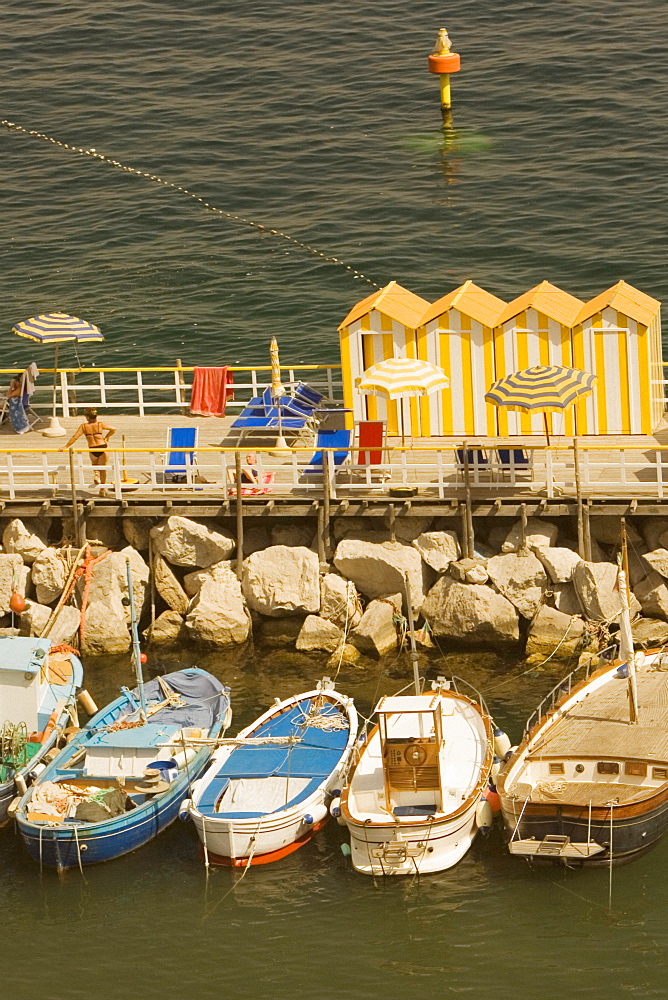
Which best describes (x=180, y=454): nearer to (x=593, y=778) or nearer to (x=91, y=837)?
(x=91, y=837)

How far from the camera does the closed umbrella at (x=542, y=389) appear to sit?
2869 cm

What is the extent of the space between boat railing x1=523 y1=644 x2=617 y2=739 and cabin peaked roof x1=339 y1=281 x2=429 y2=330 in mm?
7659

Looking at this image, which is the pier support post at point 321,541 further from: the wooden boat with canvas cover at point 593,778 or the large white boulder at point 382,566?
the wooden boat with canvas cover at point 593,778

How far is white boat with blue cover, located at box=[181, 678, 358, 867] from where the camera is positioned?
23906mm

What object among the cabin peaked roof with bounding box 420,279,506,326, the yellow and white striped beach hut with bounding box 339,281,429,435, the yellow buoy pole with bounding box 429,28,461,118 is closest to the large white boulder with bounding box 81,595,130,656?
the yellow and white striped beach hut with bounding box 339,281,429,435

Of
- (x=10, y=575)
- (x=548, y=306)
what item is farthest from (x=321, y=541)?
(x=548, y=306)

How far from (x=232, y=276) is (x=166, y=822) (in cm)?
2864

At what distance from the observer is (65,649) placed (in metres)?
28.8

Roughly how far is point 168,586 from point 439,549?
A: 543 cm

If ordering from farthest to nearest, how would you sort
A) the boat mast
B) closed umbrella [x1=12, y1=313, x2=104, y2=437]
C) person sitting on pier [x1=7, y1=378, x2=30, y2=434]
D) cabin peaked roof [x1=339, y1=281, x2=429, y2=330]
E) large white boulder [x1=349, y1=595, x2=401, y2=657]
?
person sitting on pier [x1=7, y1=378, x2=30, y2=434] < closed umbrella [x1=12, y1=313, x2=104, y2=437] < cabin peaked roof [x1=339, y1=281, x2=429, y2=330] < large white boulder [x1=349, y1=595, x2=401, y2=657] < the boat mast

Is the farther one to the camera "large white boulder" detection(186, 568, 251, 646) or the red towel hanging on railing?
the red towel hanging on railing

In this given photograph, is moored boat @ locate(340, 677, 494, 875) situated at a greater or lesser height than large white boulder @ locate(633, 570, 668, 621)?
lesser

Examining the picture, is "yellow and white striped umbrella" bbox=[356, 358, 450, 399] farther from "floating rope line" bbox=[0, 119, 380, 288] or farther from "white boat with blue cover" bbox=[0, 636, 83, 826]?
"floating rope line" bbox=[0, 119, 380, 288]

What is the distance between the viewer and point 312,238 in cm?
5275
